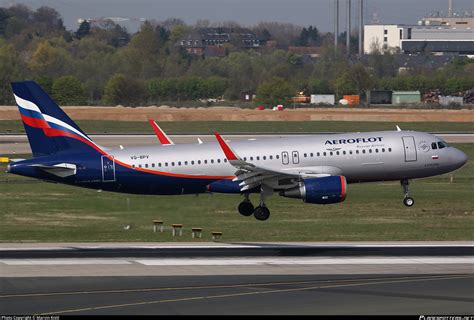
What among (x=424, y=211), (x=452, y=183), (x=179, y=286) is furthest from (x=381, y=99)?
(x=179, y=286)

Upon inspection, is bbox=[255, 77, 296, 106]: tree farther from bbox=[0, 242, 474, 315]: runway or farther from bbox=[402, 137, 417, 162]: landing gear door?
bbox=[0, 242, 474, 315]: runway

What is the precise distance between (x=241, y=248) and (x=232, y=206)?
15302mm

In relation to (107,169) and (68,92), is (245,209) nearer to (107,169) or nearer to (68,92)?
(107,169)

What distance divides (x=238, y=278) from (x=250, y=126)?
325 feet

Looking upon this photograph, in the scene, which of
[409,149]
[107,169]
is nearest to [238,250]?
[107,169]

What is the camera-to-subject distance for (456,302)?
130 ft

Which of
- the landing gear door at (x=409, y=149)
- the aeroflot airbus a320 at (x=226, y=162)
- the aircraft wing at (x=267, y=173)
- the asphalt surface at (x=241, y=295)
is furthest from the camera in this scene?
the landing gear door at (x=409, y=149)

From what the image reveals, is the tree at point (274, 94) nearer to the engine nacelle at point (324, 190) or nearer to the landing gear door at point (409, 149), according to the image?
the landing gear door at point (409, 149)

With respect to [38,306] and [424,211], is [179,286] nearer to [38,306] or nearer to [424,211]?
[38,306]

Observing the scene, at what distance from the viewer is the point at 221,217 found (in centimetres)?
6850

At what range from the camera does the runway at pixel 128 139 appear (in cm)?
11281

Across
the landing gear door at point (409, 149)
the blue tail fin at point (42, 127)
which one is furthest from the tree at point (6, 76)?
the landing gear door at point (409, 149)

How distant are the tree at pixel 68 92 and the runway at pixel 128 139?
58.3 metres

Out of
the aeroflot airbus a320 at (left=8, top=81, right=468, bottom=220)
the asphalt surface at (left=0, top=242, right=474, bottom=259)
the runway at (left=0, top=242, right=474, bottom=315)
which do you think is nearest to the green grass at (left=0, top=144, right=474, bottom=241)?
the aeroflot airbus a320 at (left=8, top=81, right=468, bottom=220)
